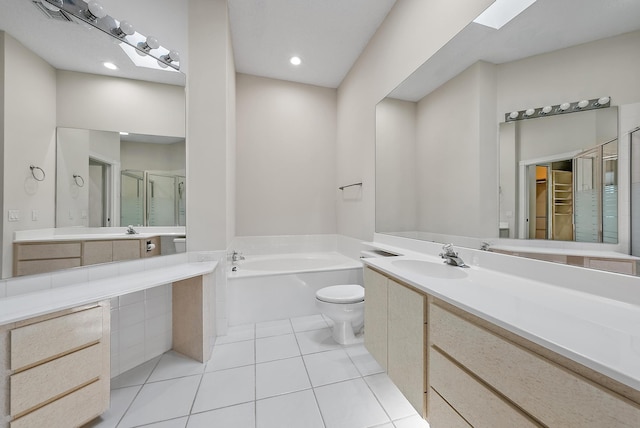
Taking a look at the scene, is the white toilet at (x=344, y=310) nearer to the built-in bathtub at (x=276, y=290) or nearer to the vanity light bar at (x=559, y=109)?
the built-in bathtub at (x=276, y=290)

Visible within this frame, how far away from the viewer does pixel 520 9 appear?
3.87 ft

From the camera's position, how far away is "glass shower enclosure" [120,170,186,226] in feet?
5.49

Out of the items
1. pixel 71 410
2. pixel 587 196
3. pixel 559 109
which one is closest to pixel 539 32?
pixel 559 109

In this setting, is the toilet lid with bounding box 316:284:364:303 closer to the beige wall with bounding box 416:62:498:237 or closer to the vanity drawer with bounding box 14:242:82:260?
the beige wall with bounding box 416:62:498:237

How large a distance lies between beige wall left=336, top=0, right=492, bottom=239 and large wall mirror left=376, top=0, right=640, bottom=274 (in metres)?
0.13

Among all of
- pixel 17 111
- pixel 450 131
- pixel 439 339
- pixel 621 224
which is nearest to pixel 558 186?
pixel 621 224

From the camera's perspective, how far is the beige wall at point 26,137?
45.8 inches

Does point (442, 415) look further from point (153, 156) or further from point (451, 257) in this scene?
point (153, 156)

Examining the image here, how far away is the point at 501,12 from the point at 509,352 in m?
1.62

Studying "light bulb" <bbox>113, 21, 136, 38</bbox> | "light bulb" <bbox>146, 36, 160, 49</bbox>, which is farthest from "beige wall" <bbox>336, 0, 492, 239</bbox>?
"light bulb" <bbox>113, 21, 136, 38</bbox>

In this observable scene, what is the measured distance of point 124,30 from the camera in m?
1.58

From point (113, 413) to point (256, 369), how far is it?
758 millimetres

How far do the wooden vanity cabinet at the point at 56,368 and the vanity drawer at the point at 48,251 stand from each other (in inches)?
16.5

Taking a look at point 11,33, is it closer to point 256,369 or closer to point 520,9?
point 256,369
